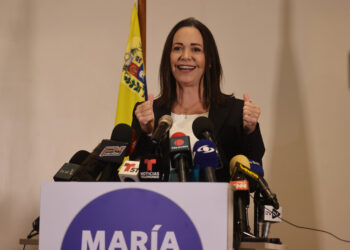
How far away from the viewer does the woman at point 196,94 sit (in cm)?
194

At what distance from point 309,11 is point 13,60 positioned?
228cm

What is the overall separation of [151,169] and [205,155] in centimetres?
15

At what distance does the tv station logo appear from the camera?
3.41 feet

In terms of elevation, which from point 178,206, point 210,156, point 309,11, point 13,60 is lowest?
point 178,206

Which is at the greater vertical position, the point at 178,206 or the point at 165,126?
the point at 165,126

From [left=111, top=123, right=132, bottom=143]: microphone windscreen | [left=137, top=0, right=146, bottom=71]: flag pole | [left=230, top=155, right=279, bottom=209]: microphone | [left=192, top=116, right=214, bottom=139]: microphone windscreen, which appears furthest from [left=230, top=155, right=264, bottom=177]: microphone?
[left=137, top=0, right=146, bottom=71]: flag pole

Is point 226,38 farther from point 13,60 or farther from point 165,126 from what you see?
point 165,126

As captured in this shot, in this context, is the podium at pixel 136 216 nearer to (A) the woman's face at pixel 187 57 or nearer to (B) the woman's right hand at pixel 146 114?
(B) the woman's right hand at pixel 146 114

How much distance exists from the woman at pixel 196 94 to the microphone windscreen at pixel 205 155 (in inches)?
24.5

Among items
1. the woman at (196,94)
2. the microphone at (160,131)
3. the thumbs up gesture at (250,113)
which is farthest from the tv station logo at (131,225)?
the woman at (196,94)

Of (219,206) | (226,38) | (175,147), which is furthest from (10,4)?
(219,206)

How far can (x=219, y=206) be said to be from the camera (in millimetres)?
1023

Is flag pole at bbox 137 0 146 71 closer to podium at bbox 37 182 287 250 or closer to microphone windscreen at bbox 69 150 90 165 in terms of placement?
microphone windscreen at bbox 69 150 90 165

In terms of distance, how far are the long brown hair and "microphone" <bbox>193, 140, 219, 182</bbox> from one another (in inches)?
32.2
